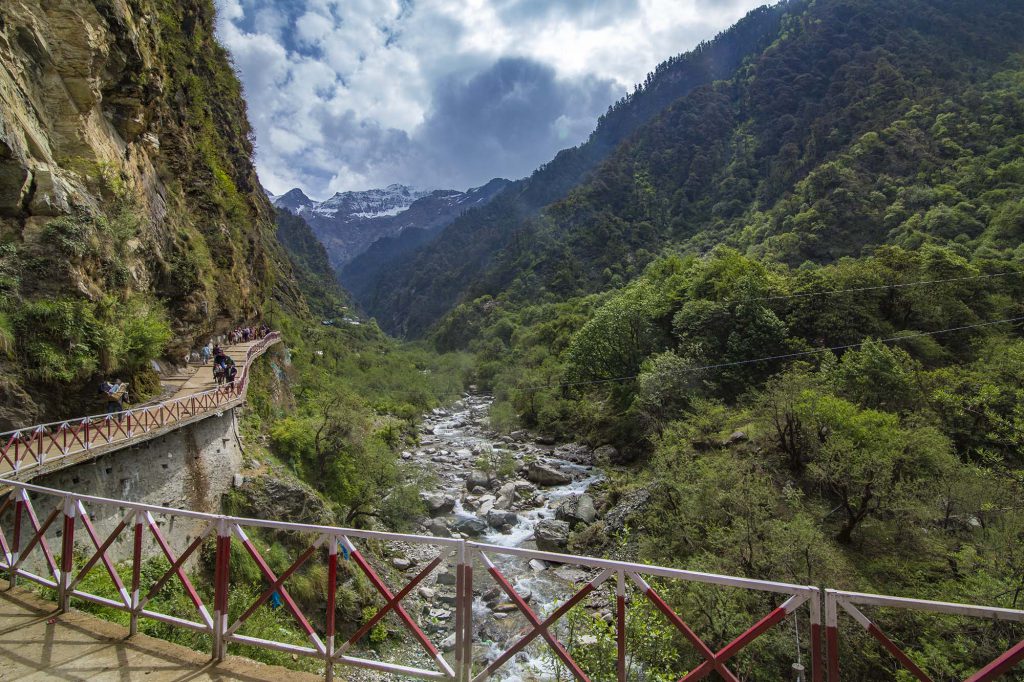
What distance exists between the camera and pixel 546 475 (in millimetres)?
34344

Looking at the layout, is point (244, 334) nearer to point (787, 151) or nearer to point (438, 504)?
point (438, 504)

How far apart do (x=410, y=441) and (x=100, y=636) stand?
40.7 meters

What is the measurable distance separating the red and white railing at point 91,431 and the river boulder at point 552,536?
51.5 feet

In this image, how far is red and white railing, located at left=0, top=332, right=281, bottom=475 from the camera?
35.9 ft

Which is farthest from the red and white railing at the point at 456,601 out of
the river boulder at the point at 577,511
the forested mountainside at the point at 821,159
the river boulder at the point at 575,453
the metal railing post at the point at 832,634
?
the forested mountainside at the point at 821,159

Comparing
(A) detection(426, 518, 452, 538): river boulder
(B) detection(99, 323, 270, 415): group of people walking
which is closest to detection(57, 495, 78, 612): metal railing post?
(B) detection(99, 323, 270, 415): group of people walking

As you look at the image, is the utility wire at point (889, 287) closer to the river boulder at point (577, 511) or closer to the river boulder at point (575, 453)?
the river boulder at point (575, 453)

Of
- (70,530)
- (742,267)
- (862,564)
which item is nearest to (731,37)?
(742,267)

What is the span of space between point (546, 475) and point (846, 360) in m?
19.6

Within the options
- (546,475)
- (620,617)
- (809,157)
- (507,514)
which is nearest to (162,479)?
(620,617)

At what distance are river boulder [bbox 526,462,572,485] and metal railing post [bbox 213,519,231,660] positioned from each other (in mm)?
29968

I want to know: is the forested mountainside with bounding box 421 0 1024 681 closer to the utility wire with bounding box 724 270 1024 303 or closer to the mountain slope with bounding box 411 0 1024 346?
the utility wire with bounding box 724 270 1024 303

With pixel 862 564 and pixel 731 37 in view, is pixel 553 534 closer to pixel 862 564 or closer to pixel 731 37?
pixel 862 564

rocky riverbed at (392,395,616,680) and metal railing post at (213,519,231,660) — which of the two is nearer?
metal railing post at (213,519,231,660)
